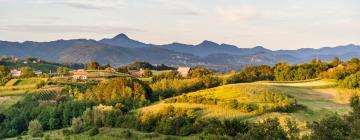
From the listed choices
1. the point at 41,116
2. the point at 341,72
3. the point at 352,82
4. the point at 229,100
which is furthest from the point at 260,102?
the point at 341,72

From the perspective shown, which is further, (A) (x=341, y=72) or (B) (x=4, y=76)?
(B) (x=4, y=76)

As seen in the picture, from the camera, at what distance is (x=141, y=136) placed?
63.5 metres

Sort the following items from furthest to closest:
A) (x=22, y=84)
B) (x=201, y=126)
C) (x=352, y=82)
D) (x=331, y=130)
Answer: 1. (x=22, y=84)
2. (x=352, y=82)
3. (x=201, y=126)
4. (x=331, y=130)

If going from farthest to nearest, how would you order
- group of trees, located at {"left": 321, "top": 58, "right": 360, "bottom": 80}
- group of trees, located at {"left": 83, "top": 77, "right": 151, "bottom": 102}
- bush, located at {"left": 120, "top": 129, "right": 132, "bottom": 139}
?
group of trees, located at {"left": 321, "top": 58, "right": 360, "bottom": 80} < group of trees, located at {"left": 83, "top": 77, "right": 151, "bottom": 102} < bush, located at {"left": 120, "top": 129, "right": 132, "bottom": 139}

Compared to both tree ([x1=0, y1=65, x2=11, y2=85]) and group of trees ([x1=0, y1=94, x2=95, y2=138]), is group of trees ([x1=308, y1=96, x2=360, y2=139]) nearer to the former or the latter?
group of trees ([x1=0, y1=94, x2=95, y2=138])

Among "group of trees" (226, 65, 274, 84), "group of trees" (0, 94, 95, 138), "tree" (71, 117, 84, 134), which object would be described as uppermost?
"group of trees" (226, 65, 274, 84)

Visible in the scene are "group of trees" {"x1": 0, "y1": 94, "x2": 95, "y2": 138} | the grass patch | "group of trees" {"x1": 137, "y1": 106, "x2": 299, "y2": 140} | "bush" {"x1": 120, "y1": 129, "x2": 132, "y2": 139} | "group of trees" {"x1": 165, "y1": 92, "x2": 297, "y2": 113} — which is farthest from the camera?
the grass patch

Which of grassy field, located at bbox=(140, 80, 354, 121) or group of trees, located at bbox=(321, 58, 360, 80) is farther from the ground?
group of trees, located at bbox=(321, 58, 360, 80)

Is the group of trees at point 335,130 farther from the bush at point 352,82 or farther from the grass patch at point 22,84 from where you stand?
the grass patch at point 22,84

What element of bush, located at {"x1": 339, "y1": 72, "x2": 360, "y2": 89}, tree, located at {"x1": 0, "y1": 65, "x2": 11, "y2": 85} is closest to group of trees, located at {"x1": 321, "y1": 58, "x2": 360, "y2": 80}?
bush, located at {"x1": 339, "y1": 72, "x2": 360, "y2": 89}

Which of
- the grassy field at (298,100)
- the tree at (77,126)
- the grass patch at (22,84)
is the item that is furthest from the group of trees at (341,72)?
the grass patch at (22,84)

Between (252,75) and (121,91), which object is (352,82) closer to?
(252,75)

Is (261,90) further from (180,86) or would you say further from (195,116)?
(180,86)

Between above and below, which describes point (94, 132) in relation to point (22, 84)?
below
